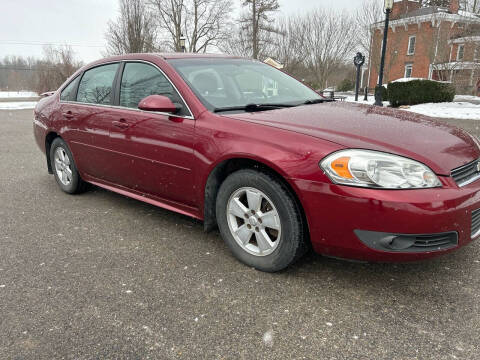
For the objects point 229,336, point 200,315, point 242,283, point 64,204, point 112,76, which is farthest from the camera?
point 64,204

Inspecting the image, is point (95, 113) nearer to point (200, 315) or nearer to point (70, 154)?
point (70, 154)

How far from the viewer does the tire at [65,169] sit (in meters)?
4.41

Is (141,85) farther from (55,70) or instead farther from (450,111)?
(55,70)

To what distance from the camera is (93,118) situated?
3.86 metres

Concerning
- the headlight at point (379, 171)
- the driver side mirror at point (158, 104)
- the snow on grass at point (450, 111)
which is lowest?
the snow on grass at point (450, 111)

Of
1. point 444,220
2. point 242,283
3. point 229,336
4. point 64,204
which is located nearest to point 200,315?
Result: point 229,336

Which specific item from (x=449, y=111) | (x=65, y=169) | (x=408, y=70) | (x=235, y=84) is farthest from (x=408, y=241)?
(x=408, y=70)

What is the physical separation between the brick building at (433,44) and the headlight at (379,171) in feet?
59.4

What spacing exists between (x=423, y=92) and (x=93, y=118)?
59.5ft

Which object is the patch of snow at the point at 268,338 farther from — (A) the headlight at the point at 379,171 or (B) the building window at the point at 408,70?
(B) the building window at the point at 408,70

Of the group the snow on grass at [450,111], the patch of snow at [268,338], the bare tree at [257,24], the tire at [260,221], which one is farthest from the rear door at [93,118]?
the bare tree at [257,24]

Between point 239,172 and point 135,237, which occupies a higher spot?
point 239,172

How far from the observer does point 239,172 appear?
2.68 metres

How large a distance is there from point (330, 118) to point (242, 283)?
51.3 inches
